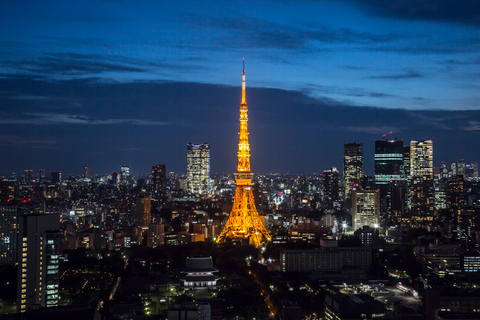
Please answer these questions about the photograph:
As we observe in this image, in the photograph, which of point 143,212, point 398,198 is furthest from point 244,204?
point 398,198

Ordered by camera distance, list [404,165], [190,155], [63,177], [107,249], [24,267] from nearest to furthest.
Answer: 1. [24,267]
2. [107,249]
3. [404,165]
4. [63,177]
5. [190,155]

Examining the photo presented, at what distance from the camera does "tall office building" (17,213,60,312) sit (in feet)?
45.3

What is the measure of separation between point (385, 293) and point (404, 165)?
30641 millimetres

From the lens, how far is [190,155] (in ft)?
188

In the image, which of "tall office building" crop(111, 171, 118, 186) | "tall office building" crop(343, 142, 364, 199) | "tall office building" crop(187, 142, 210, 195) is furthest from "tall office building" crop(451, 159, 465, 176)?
"tall office building" crop(111, 171, 118, 186)

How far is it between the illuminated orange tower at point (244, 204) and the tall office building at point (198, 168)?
2847cm

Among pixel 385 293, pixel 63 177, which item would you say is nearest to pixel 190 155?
pixel 63 177

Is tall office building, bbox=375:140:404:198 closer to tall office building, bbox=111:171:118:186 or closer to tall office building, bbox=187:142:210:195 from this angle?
tall office building, bbox=187:142:210:195

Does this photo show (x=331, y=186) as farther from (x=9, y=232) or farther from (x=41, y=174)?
(x=9, y=232)

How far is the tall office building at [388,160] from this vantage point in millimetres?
47219

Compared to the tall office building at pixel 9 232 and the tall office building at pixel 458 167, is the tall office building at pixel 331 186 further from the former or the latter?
the tall office building at pixel 9 232

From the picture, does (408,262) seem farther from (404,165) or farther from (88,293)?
(404,165)

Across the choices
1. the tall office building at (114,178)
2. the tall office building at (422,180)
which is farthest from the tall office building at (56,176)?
the tall office building at (422,180)

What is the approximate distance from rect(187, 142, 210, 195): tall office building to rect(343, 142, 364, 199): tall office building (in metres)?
10.9
